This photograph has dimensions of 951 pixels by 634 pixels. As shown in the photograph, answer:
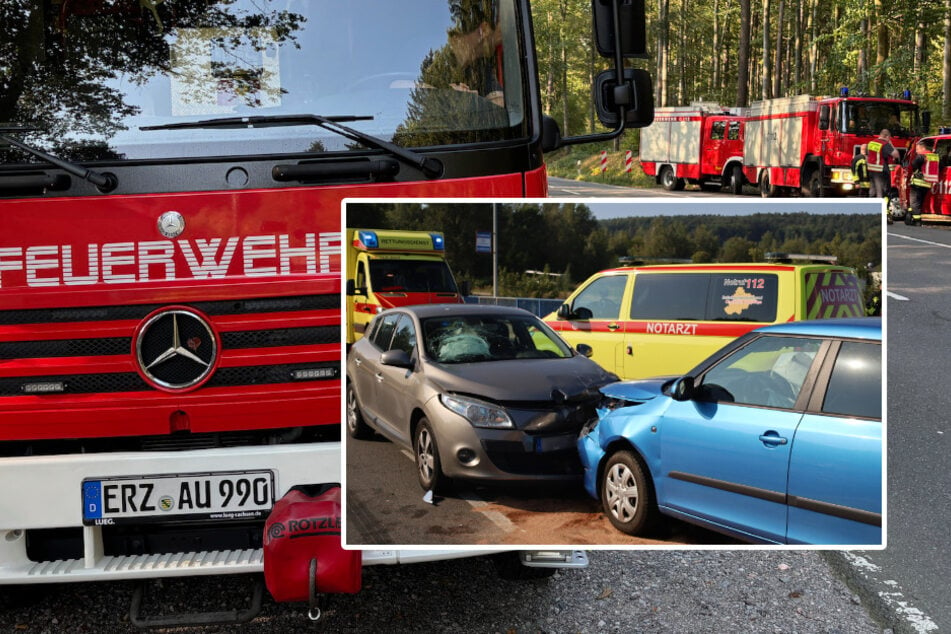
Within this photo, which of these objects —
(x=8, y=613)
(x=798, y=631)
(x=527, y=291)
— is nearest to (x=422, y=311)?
(x=527, y=291)

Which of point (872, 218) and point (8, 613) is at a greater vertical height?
point (872, 218)

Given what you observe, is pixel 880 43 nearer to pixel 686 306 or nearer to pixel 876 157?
pixel 876 157

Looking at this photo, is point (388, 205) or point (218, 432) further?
point (218, 432)

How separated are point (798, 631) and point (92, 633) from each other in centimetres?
256

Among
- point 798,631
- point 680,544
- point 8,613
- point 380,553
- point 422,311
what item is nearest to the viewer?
point 680,544

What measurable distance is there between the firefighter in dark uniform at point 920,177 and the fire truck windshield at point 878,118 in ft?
10.3

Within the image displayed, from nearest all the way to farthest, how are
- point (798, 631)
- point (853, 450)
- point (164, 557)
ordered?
1. point (853, 450)
2. point (164, 557)
3. point (798, 631)

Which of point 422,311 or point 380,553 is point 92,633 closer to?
point 380,553

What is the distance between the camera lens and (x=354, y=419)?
240 cm

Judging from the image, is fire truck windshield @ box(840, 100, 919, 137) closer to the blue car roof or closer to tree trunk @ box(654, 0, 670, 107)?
tree trunk @ box(654, 0, 670, 107)

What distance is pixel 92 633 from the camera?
3877mm

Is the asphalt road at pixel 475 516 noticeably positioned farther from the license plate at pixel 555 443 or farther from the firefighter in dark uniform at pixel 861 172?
the firefighter in dark uniform at pixel 861 172

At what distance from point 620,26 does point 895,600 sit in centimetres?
240

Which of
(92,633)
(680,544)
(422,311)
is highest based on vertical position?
(422,311)
